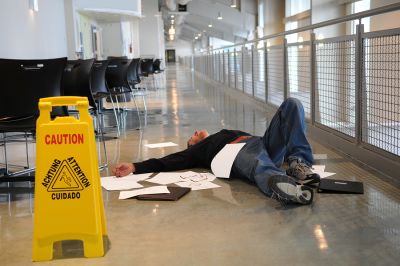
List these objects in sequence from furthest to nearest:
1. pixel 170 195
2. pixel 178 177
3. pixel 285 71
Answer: pixel 285 71
pixel 178 177
pixel 170 195

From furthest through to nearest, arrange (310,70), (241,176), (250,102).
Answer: (250,102) < (310,70) < (241,176)

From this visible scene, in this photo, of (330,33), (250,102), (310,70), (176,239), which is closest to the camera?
(176,239)

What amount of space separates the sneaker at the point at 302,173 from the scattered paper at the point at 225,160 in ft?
1.21

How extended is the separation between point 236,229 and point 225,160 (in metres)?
0.98

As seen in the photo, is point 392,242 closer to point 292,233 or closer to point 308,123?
point 292,233

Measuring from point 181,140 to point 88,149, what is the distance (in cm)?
297

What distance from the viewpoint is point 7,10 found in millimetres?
5902

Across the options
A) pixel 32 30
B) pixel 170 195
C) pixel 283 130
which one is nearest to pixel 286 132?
pixel 283 130

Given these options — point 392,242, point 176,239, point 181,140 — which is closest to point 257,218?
point 176,239

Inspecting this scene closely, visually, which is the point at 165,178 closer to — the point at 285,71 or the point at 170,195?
the point at 170,195

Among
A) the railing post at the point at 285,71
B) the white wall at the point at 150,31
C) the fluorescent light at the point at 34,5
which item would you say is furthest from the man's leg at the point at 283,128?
the white wall at the point at 150,31

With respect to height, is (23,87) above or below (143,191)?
above

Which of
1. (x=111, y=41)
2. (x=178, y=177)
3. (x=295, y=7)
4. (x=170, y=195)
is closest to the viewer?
(x=170, y=195)

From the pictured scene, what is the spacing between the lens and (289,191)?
2676mm
